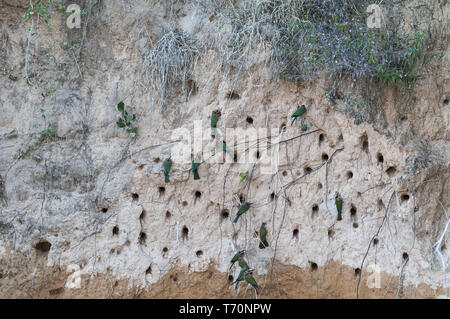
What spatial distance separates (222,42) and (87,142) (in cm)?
158

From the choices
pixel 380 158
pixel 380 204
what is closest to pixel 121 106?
pixel 380 158

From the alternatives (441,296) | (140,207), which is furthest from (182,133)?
(441,296)

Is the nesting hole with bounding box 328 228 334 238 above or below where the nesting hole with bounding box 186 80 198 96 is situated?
below

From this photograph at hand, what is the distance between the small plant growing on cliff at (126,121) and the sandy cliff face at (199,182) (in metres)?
0.09

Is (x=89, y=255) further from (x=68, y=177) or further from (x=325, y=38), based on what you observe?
(x=325, y=38)

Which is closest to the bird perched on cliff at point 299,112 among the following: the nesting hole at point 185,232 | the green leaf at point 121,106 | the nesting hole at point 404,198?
the nesting hole at point 404,198

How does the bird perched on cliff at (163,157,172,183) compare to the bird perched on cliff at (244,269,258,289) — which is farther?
the bird perched on cliff at (163,157,172,183)

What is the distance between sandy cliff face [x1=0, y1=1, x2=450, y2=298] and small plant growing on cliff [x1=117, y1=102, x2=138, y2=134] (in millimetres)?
90

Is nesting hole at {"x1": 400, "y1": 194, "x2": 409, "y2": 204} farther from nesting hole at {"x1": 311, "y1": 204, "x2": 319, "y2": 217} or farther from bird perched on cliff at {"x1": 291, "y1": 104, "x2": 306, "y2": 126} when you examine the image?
bird perched on cliff at {"x1": 291, "y1": 104, "x2": 306, "y2": 126}

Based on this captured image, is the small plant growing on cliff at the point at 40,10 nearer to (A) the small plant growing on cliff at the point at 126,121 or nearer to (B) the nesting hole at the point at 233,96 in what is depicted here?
(A) the small plant growing on cliff at the point at 126,121

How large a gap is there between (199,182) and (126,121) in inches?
34.8

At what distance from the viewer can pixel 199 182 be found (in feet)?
17.7

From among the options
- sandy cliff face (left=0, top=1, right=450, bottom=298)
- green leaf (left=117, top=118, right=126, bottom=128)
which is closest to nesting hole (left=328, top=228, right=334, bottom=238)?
sandy cliff face (left=0, top=1, right=450, bottom=298)

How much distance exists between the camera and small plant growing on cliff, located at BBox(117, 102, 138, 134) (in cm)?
535
